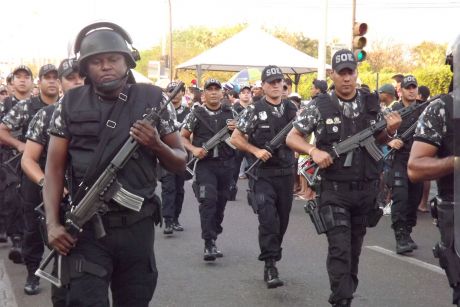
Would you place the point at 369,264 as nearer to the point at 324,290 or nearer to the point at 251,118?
the point at 324,290

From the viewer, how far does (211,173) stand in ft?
26.2

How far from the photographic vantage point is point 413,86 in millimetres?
8711

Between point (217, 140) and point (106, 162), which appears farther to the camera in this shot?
point (217, 140)

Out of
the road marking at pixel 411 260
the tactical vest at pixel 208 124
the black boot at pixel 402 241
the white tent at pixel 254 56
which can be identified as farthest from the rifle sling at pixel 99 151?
the white tent at pixel 254 56

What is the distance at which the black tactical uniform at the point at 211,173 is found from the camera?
25.2 feet

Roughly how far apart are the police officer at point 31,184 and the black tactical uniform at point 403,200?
4.07 m

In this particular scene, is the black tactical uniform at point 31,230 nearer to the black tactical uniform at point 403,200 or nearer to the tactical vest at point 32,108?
the tactical vest at point 32,108

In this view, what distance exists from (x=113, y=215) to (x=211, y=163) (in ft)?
15.0

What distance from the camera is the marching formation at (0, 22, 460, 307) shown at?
352 centimetres

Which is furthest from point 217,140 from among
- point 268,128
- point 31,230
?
point 31,230

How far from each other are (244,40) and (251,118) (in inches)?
577

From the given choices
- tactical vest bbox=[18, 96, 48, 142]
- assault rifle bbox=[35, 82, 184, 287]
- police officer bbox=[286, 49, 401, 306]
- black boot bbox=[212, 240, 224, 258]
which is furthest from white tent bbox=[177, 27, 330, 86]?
assault rifle bbox=[35, 82, 184, 287]

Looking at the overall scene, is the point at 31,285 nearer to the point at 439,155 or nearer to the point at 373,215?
the point at 373,215

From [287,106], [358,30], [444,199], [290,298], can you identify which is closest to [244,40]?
[358,30]
